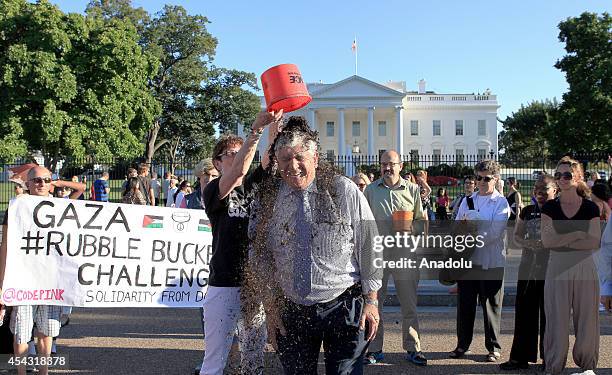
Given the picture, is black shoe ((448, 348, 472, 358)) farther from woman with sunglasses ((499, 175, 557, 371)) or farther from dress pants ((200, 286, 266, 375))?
dress pants ((200, 286, 266, 375))

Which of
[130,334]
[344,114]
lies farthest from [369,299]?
[344,114]

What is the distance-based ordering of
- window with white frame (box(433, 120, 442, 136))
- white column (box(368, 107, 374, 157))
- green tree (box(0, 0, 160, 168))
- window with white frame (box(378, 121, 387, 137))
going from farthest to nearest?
window with white frame (box(433, 120, 442, 136))
window with white frame (box(378, 121, 387, 137))
white column (box(368, 107, 374, 157))
green tree (box(0, 0, 160, 168))

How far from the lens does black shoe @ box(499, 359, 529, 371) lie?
5.42 meters

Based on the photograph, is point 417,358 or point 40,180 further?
point 417,358

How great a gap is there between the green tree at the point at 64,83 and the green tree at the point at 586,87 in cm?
2749

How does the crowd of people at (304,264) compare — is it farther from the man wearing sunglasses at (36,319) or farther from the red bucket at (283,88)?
the red bucket at (283,88)

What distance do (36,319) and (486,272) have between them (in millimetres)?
4315

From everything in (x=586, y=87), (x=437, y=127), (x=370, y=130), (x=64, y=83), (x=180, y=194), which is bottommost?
(x=180, y=194)

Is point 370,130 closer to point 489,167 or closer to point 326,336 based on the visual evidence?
point 489,167

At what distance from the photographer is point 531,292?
18.4 feet

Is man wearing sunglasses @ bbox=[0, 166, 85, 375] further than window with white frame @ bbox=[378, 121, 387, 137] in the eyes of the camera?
No

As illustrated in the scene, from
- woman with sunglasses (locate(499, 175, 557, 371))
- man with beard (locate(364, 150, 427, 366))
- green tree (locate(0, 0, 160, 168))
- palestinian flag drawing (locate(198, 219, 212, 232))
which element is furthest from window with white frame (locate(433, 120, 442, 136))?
palestinian flag drawing (locate(198, 219, 212, 232))

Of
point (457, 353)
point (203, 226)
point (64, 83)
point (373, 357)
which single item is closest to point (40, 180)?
point (203, 226)

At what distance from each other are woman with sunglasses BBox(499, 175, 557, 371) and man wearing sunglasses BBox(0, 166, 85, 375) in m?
4.08
